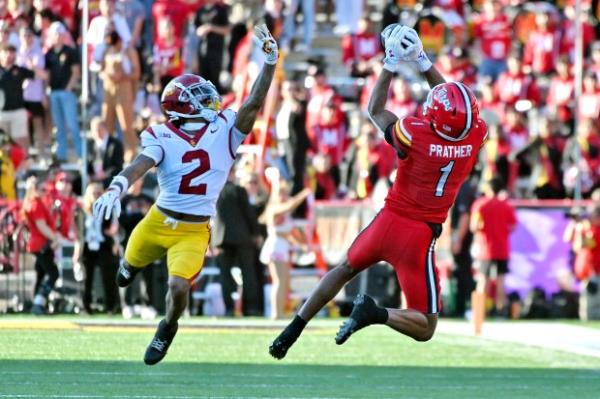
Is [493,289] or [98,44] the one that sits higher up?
[98,44]

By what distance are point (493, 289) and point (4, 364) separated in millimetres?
8564

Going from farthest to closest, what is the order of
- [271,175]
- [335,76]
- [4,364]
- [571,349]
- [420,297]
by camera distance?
[335,76] < [271,175] < [571,349] < [4,364] < [420,297]

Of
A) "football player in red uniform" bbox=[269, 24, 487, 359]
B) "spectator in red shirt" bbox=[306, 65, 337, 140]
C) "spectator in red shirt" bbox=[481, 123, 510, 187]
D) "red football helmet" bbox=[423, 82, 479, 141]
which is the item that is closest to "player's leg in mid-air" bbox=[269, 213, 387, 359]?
"football player in red uniform" bbox=[269, 24, 487, 359]

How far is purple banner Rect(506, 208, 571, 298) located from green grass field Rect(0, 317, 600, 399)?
11.9 ft

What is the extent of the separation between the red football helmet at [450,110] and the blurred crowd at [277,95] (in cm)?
808

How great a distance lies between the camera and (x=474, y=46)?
24.3 meters

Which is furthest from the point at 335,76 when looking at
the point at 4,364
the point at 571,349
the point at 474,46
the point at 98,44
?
the point at 4,364

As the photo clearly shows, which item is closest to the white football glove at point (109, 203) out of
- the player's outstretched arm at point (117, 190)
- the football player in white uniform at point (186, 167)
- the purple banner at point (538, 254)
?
the player's outstretched arm at point (117, 190)

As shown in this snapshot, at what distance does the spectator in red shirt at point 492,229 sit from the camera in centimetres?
1944

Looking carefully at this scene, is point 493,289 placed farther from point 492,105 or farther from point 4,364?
point 4,364

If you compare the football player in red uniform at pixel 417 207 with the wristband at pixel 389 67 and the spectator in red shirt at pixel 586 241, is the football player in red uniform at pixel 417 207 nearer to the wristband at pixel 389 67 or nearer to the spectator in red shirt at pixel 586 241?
the wristband at pixel 389 67

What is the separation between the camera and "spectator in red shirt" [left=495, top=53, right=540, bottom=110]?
882 inches

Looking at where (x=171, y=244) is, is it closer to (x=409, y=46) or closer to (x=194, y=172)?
(x=194, y=172)

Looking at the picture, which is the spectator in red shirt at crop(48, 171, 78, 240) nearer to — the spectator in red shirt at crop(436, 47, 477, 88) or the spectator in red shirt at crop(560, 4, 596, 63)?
the spectator in red shirt at crop(436, 47, 477, 88)
